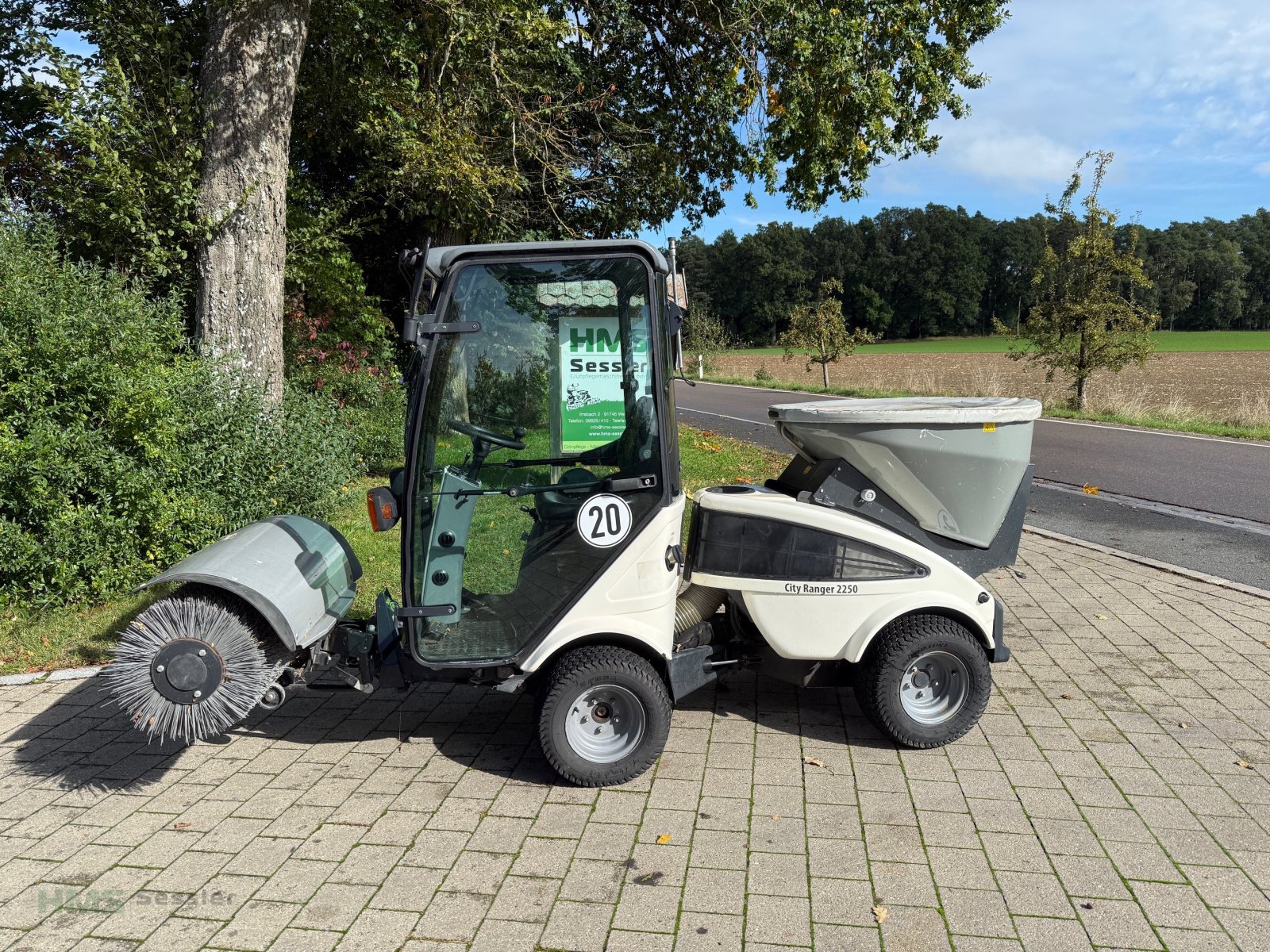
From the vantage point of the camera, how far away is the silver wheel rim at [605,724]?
3.69m

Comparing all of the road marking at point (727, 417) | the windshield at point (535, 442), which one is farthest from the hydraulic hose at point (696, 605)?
the road marking at point (727, 417)

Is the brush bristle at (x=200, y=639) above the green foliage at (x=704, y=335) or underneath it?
underneath

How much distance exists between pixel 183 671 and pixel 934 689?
323cm

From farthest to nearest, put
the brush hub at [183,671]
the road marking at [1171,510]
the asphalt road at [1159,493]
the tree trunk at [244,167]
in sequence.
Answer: the road marking at [1171,510] → the asphalt road at [1159,493] → the tree trunk at [244,167] → the brush hub at [183,671]

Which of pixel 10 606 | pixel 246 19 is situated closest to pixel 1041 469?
pixel 246 19

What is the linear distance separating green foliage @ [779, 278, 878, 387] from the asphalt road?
43.2 ft

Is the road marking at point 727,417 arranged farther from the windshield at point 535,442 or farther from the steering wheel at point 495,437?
the steering wheel at point 495,437

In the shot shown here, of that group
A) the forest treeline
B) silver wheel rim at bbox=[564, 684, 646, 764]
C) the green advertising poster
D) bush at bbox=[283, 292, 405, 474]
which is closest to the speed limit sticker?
the green advertising poster

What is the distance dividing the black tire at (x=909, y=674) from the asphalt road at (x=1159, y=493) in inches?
175

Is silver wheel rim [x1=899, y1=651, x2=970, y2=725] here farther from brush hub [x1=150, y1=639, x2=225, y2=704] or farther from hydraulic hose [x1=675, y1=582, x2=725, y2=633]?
brush hub [x1=150, y1=639, x2=225, y2=704]

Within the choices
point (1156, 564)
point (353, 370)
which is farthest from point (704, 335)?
point (1156, 564)

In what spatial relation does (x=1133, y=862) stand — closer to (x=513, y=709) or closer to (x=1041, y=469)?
(x=513, y=709)

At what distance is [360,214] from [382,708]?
9910 millimetres

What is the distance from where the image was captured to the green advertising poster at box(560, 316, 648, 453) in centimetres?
365
